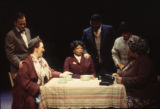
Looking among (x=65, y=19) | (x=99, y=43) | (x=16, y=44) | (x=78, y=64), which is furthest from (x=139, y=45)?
(x=65, y=19)

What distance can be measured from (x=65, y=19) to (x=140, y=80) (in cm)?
290

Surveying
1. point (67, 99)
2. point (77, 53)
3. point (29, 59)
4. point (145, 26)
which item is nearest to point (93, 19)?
point (77, 53)

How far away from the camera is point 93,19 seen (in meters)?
5.36

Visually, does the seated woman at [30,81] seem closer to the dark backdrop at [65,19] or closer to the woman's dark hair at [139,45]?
the woman's dark hair at [139,45]

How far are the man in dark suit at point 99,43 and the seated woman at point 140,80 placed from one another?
1.51 m

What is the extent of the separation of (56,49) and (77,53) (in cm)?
167

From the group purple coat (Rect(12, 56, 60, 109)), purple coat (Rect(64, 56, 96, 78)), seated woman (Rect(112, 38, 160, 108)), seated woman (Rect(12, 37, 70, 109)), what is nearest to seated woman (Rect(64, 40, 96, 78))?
purple coat (Rect(64, 56, 96, 78))

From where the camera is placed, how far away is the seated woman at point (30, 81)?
426 cm

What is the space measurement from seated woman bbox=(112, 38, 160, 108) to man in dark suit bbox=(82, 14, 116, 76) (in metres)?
1.51

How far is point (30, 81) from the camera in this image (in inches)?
170

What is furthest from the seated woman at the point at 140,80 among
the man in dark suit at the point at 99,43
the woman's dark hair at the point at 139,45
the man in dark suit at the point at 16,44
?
the man in dark suit at the point at 16,44

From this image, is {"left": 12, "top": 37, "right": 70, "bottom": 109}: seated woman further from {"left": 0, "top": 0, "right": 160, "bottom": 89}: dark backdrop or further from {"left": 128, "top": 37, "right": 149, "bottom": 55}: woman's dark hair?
{"left": 0, "top": 0, "right": 160, "bottom": 89}: dark backdrop

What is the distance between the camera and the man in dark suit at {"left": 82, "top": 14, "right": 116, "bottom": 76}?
564 centimetres

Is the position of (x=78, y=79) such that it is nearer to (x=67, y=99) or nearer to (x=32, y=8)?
(x=67, y=99)
